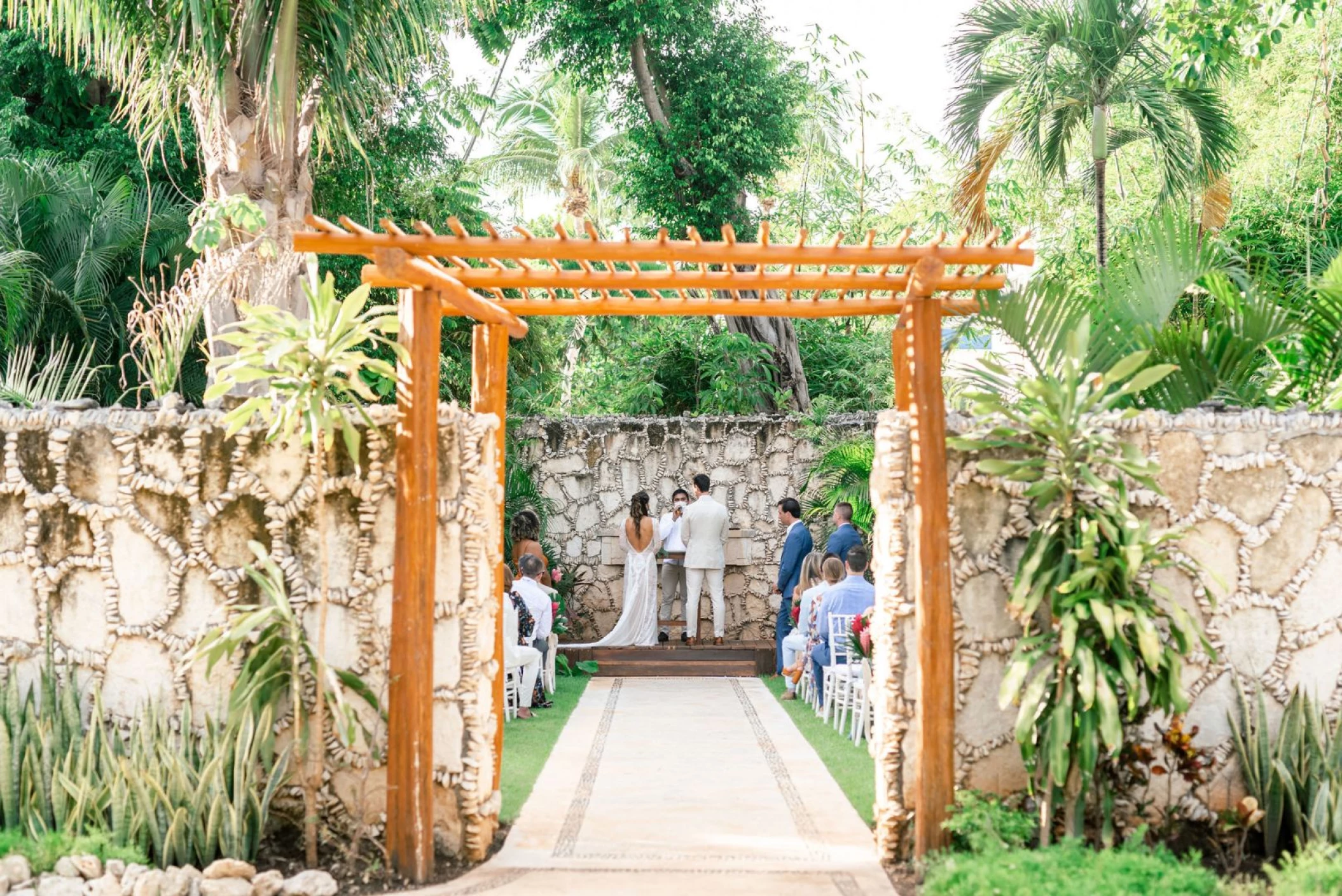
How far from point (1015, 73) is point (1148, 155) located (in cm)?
735

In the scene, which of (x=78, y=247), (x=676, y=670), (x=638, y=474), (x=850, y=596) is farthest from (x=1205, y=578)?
(x=78, y=247)

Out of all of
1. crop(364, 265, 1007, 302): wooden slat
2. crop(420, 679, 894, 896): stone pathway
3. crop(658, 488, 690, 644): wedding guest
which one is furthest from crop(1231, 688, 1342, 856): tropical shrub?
crop(658, 488, 690, 644): wedding guest

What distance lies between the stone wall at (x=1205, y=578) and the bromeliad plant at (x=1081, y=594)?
0.18 metres

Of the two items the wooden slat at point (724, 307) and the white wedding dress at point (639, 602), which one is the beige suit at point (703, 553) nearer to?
the white wedding dress at point (639, 602)

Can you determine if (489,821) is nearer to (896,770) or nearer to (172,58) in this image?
(896,770)

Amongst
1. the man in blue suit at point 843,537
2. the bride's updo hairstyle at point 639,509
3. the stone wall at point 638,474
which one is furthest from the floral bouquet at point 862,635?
the stone wall at point 638,474

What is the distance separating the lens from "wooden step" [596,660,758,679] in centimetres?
1218

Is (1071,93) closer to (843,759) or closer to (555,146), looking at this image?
(843,759)

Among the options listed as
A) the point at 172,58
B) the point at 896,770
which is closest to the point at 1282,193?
the point at 896,770

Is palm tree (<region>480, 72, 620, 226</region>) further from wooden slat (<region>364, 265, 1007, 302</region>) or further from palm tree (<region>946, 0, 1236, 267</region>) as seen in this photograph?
wooden slat (<region>364, 265, 1007, 302</region>)

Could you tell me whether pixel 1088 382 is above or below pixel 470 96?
below

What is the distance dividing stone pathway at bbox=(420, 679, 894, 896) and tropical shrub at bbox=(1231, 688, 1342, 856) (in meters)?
1.76

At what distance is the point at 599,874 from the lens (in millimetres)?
5336

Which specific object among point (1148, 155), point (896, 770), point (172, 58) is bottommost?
point (896, 770)
